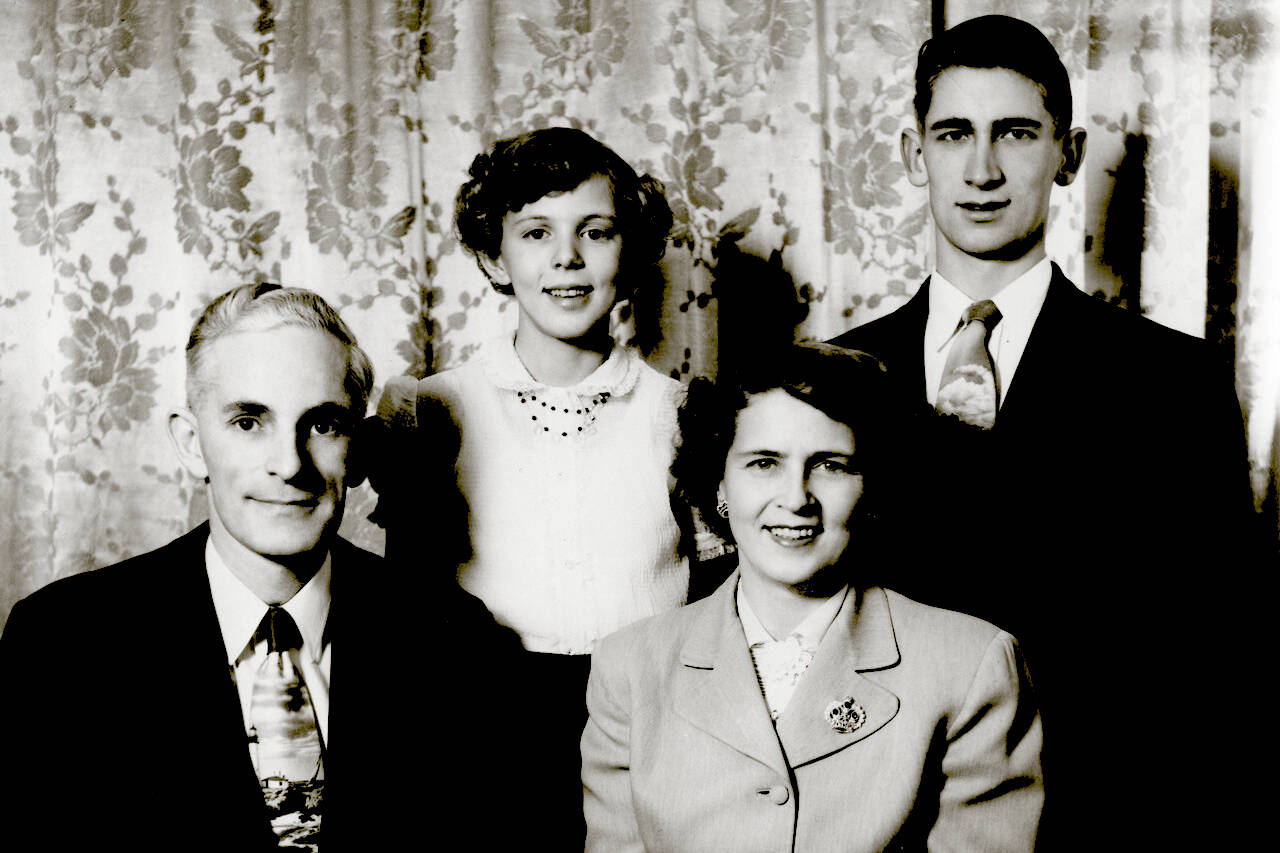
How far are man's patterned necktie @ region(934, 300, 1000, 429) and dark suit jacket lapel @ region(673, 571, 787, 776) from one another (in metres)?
0.55

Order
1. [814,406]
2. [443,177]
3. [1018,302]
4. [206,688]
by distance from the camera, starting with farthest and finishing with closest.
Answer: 1. [443,177]
2. [1018,302]
3. [814,406]
4. [206,688]

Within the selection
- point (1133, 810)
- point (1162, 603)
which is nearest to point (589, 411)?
point (1162, 603)

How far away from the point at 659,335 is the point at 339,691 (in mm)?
1361

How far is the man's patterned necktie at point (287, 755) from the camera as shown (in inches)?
58.9

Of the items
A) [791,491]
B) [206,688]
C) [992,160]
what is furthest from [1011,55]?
[206,688]

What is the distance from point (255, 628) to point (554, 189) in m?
0.90

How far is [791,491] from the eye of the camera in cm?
159

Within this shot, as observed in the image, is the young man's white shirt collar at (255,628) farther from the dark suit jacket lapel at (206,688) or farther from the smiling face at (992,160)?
the smiling face at (992,160)

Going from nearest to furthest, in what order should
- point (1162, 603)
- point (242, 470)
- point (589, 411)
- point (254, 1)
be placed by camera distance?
point (242, 470) → point (1162, 603) → point (589, 411) → point (254, 1)

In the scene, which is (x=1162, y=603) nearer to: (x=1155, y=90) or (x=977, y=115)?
(x=977, y=115)

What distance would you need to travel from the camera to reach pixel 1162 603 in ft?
6.12

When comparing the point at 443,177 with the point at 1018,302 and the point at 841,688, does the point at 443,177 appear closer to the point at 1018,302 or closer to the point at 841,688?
the point at 1018,302

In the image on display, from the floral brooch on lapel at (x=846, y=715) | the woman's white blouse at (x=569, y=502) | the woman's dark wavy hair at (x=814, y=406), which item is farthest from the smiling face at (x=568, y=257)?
the floral brooch on lapel at (x=846, y=715)

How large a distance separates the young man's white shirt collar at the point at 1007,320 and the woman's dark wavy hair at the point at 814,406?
11.7 inches
